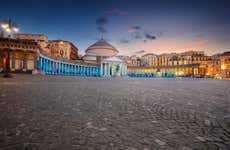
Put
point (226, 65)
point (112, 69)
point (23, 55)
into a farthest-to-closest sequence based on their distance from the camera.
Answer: point (226, 65), point (112, 69), point (23, 55)

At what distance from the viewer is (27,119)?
1.84 meters

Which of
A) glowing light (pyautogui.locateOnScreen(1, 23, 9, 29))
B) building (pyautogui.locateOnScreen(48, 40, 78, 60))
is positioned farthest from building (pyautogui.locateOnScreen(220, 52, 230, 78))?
glowing light (pyautogui.locateOnScreen(1, 23, 9, 29))

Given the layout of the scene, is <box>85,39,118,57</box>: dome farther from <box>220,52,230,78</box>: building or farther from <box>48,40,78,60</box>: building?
<box>220,52,230,78</box>: building

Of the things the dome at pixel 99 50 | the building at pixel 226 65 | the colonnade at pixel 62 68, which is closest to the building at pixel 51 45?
the colonnade at pixel 62 68

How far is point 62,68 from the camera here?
41.3 m

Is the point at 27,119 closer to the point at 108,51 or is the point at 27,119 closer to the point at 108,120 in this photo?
the point at 108,120

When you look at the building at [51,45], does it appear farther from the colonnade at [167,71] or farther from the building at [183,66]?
the building at [183,66]

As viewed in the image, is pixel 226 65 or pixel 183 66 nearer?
pixel 226 65

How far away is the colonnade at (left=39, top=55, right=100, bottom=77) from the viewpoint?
31.0 m

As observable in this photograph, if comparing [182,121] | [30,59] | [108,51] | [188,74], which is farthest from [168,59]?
[182,121]

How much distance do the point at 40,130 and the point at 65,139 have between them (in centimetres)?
46

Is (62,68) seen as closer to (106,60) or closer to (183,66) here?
(106,60)

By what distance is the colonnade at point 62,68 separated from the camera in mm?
31022

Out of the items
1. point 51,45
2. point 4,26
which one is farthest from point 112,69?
point 4,26
